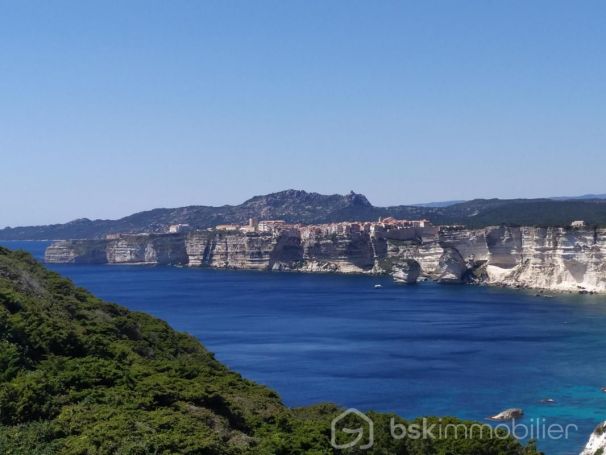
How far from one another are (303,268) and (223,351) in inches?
2374

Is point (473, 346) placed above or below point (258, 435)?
below

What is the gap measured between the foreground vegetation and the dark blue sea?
9.72m

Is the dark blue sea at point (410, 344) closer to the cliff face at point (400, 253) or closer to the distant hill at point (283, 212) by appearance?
the cliff face at point (400, 253)

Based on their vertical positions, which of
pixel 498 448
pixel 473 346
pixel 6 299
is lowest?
pixel 473 346

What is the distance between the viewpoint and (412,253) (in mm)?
86562

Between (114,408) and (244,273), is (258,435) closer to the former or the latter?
(114,408)

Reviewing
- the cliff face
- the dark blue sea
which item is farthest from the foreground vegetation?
the cliff face

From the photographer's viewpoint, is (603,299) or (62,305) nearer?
(62,305)

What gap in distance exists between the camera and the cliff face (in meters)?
64.6

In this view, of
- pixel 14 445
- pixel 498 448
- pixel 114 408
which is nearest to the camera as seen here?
pixel 14 445

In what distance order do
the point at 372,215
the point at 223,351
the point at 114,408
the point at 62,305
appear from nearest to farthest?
the point at 114,408
the point at 62,305
the point at 223,351
the point at 372,215

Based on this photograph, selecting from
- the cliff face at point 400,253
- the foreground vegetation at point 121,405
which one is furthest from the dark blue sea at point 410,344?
the foreground vegetation at point 121,405

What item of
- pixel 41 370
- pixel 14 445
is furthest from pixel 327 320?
pixel 14 445

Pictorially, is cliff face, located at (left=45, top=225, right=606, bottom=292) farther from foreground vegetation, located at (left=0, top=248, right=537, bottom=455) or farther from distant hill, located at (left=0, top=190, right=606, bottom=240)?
foreground vegetation, located at (left=0, top=248, right=537, bottom=455)
